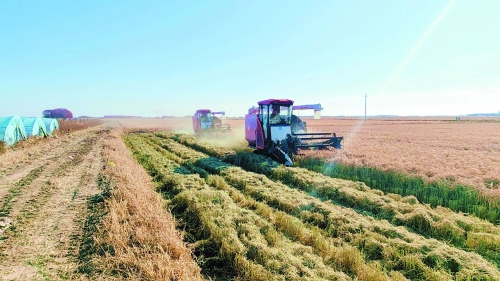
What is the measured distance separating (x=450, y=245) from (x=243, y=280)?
3692mm

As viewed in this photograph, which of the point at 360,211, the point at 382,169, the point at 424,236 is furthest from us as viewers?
the point at 382,169

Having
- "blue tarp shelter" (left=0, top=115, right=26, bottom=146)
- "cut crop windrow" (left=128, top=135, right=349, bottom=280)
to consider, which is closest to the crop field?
"cut crop windrow" (left=128, top=135, right=349, bottom=280)

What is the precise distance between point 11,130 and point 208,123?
566 inches

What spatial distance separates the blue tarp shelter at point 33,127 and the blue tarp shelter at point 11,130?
1179 millimetres

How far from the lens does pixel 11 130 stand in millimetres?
17844

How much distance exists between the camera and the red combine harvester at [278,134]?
12000 millimetres

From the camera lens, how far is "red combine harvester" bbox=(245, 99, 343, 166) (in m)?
12.0

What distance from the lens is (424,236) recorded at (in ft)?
16.0

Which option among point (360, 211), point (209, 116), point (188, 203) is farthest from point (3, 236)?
point (209, 116)

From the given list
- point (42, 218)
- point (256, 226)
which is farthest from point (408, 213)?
point (42, 218)

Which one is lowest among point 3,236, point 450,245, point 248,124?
point 450,245

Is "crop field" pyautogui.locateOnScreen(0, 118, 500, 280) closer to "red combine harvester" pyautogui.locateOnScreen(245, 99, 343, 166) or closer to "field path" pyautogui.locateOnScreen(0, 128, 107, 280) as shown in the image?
"field path" pyautogui.locateOnScreen(0, 128, 107, 280)

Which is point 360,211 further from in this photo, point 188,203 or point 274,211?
point 188,203

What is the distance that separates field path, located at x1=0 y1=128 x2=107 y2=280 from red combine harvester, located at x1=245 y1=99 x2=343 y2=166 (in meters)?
7.23
